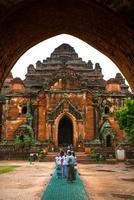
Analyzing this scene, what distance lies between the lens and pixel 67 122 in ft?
135

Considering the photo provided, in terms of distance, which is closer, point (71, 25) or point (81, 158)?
point (71, 25)

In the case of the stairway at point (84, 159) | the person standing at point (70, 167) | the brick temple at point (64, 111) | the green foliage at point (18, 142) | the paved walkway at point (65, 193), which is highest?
the brick temple at point (64, 111)

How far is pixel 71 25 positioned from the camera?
6.92 m

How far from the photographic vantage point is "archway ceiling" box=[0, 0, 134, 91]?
5.32 m

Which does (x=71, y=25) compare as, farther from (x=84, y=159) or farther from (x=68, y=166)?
(x=84, y=159)

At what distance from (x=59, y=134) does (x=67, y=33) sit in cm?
3374

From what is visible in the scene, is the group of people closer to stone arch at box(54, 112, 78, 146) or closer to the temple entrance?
stone arch at box(54, 112, 78, 146)

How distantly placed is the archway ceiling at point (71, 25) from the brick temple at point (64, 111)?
103 feet

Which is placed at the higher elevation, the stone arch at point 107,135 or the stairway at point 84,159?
the stone arch at point 107,135

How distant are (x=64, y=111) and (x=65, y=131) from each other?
320cm

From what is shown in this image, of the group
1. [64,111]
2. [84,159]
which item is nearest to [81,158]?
[84,159]

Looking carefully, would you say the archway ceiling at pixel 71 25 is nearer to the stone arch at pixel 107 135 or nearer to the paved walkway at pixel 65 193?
the paved walkway at pixel 65 193

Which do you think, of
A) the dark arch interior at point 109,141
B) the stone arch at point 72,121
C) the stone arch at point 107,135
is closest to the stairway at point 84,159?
the stone arch at point 72,121

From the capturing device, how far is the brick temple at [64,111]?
127 feet
